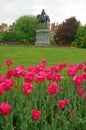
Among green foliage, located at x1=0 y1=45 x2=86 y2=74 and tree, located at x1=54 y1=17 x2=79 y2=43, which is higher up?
green foliage, located at x1=0 y1=45 x2=86 y2=74

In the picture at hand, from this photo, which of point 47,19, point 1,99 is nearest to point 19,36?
point 47,19

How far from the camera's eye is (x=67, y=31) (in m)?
75.2

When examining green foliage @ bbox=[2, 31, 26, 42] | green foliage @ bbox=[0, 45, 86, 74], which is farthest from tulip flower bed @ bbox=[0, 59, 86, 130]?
green foliage @ bbox=[2, 31, 26, 42]

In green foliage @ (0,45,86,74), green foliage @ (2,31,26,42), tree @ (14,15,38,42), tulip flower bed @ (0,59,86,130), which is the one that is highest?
tulip flower bed @ (0,59,86,130)

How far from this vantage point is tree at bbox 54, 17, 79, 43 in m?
75.2

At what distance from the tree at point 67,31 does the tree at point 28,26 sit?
1123cm

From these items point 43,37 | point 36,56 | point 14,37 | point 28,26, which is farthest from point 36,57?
point 28,26

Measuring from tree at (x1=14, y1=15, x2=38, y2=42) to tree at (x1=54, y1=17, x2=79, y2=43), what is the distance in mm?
11230

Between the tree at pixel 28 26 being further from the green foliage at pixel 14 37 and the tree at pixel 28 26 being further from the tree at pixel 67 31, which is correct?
the tree at pixel 67 31

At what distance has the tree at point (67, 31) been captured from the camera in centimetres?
7525

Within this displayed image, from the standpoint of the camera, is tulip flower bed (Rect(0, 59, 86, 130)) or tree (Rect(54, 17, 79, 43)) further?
tree (Rect(54, 17, 79, 43))

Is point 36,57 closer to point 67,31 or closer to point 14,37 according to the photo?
point 67,31

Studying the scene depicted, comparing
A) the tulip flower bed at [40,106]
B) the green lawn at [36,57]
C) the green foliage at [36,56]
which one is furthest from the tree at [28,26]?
the tulip flower bed at [40,106]

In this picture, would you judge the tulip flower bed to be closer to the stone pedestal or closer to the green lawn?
the green lawn
